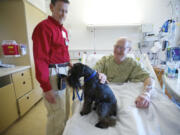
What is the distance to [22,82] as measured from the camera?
64.7 inches

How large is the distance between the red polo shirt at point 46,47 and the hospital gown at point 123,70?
1.75ft

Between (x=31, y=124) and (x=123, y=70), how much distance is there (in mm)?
1613

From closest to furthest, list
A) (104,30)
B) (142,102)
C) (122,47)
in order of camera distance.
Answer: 1. (142,102)
2. (122,47)
3. (104,30)

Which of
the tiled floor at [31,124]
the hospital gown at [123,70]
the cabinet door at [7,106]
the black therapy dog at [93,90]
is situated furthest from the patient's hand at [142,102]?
the cabinet door at [7,106]

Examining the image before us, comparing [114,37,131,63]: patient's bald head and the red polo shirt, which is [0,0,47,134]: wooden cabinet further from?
[114,37,131,63]: patient's bald head

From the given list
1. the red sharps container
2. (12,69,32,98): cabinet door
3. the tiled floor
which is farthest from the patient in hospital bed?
the red sharps container

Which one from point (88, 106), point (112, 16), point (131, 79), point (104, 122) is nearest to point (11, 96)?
point (88, 106)

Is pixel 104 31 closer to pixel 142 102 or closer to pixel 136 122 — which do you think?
pixel 142 102

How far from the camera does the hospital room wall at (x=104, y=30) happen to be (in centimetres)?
234

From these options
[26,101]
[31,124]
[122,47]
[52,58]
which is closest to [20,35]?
[26,101]

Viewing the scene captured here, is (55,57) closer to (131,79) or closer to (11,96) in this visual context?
(131,79)

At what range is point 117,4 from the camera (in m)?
2.37

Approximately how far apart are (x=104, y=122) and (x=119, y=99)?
31cm

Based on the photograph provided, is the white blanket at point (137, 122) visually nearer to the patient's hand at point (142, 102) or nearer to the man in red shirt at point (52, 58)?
the patient's hand at point (142, 102)
